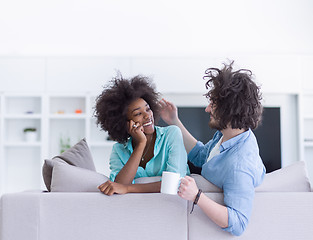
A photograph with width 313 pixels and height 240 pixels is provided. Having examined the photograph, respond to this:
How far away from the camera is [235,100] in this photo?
5.35 feet

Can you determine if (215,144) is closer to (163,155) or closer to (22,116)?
(163,155)

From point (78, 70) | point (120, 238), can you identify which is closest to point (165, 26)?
point (78, 70)

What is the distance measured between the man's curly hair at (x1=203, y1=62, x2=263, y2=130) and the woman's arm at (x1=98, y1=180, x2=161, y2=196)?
372 mm

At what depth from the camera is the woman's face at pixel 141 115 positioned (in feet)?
6.73

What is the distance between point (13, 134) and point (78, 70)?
1179 millimetres

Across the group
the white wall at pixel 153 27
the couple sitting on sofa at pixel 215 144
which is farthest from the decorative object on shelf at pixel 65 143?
the couple sitting on sofa at pixel 215 144

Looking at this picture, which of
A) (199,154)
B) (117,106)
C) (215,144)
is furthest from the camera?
(199,154)

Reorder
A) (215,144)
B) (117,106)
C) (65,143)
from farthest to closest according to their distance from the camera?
(65,143) → (215,144) → (117,106)

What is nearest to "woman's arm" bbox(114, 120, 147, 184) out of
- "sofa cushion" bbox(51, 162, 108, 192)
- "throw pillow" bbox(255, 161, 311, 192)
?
"sofa cushion" bbox(51, 162, 108, 192)

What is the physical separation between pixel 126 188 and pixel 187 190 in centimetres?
27

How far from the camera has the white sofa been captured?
155 centimetres

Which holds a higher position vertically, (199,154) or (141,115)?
(141,115)

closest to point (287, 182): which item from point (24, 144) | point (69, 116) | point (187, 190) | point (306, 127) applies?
point (187, 190)

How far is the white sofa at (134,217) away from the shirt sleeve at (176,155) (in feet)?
0.99
